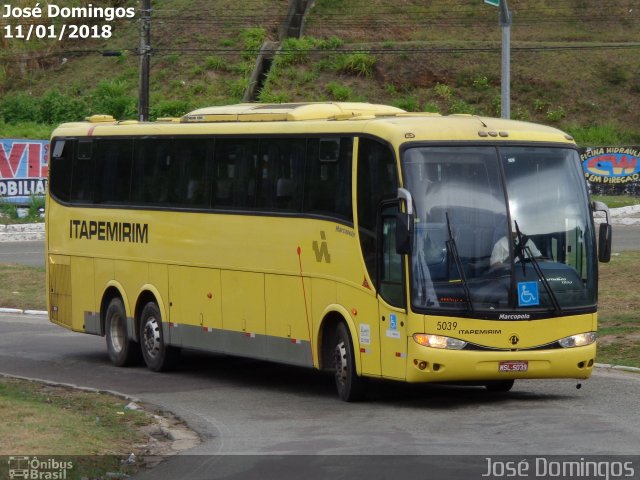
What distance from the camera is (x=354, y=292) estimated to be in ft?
49.0

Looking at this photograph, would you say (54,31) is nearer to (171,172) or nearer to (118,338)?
(118,338)

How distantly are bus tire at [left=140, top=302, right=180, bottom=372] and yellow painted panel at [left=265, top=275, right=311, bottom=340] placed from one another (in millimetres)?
2732

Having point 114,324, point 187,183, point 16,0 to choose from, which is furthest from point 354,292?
point 16,0

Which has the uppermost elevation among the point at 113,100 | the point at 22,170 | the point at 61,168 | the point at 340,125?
the point at 113,100

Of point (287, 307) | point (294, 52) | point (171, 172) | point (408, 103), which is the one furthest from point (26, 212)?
point (287, 307)

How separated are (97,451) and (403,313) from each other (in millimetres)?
3913

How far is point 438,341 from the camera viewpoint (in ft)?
45.6

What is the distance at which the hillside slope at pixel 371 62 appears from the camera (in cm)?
5809

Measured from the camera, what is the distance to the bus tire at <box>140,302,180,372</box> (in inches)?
744

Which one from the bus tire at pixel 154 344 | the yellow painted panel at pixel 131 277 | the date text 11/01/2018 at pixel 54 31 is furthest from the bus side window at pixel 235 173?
the date text 11/01/2018 at pixel 54 31

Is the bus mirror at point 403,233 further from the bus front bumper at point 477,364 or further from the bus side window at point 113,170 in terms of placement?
the bus side window at point 113,170

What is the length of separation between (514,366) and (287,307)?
330cm

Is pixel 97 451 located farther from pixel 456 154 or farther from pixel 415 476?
pixel 456 154

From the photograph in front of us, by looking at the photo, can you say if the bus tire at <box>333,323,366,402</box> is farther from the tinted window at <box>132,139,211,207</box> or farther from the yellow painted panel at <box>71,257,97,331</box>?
→ the yellow painted panel at <box>71,257,97,331</box>
